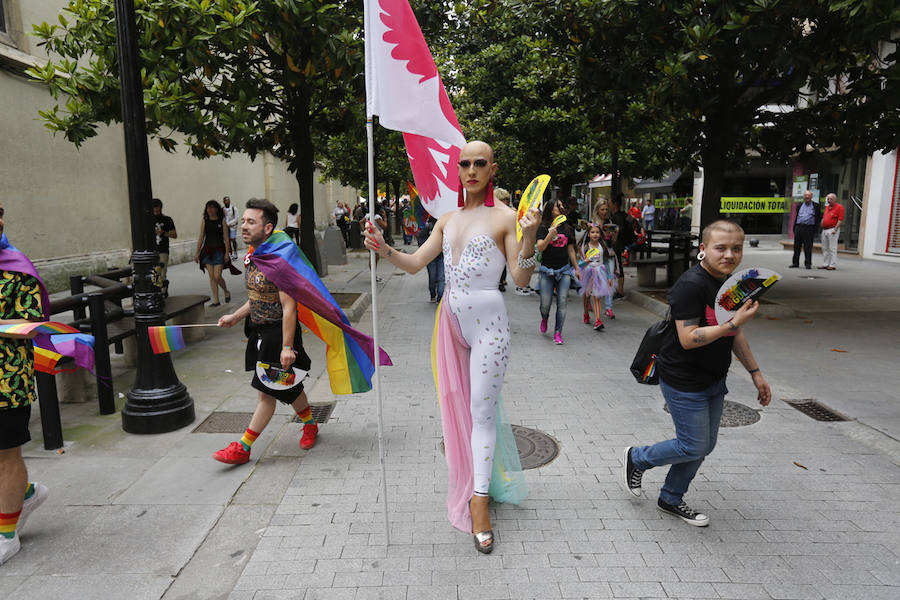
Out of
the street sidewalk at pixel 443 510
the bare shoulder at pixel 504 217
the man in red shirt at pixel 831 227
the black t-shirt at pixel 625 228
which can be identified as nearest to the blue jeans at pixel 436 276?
the black t-shirt at pixel 625 228

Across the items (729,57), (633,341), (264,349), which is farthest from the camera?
(729,57)

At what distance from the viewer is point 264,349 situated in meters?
4.29

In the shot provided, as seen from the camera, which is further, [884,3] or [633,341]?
[633,341]

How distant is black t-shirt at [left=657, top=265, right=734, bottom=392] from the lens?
3.07 meters

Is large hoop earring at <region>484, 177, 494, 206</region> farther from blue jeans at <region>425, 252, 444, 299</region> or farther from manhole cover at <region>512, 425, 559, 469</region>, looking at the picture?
blue jeans at <region>425, 252, 444, 299</region>

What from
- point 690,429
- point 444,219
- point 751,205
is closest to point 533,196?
point 444,219

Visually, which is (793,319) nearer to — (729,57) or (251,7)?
(729,57)

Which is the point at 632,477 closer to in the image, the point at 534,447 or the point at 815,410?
the point at 534,447

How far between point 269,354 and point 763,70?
877cm

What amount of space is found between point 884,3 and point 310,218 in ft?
26.5

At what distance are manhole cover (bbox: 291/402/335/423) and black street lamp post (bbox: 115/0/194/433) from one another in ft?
3.41

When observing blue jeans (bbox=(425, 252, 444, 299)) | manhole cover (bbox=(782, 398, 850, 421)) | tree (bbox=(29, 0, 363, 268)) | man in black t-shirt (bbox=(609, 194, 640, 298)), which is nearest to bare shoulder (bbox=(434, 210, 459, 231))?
manhole cover (bbox=(782, 398, 850, 421))

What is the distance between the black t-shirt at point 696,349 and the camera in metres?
3.07

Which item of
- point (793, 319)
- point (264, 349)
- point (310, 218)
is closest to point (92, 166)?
point (310, 218)
